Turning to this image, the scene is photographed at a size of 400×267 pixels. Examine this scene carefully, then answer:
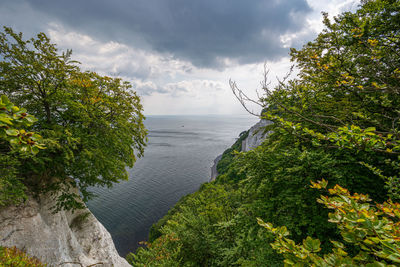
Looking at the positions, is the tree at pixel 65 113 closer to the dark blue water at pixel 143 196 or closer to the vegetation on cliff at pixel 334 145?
the vegetation on cliff at pixel 334 145

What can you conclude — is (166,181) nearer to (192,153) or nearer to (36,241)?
(192,153)

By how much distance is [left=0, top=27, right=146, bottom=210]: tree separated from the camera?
772cm

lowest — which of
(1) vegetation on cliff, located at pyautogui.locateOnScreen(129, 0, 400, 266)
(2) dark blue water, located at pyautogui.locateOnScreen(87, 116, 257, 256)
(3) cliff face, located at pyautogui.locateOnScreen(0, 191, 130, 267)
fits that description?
(2) dark blue water, located at pyautogui.locateOnScreen(87, 116, 257, 256)

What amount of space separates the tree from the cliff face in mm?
923

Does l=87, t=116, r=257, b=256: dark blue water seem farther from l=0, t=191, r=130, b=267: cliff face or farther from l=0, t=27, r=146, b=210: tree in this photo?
l=0, t=27, r=146, b=210: tree

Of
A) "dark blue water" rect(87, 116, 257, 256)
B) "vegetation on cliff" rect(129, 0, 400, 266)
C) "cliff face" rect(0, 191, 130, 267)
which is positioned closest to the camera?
"vegetation on cliff" rect(129, 0, 400, 266)

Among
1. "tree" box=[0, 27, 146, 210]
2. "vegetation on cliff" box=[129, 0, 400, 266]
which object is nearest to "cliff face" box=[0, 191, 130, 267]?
"tree" box=[0, 27, 146, 210]

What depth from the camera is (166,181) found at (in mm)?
56844

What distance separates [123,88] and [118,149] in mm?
4372

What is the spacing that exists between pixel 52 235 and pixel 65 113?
6.58 m

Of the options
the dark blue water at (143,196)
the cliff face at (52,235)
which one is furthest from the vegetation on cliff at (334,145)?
the dark blue water at (143,196)

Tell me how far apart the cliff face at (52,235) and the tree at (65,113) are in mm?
923

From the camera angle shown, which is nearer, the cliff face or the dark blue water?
the cliff face

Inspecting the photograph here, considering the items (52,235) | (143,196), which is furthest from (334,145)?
(143,196)
